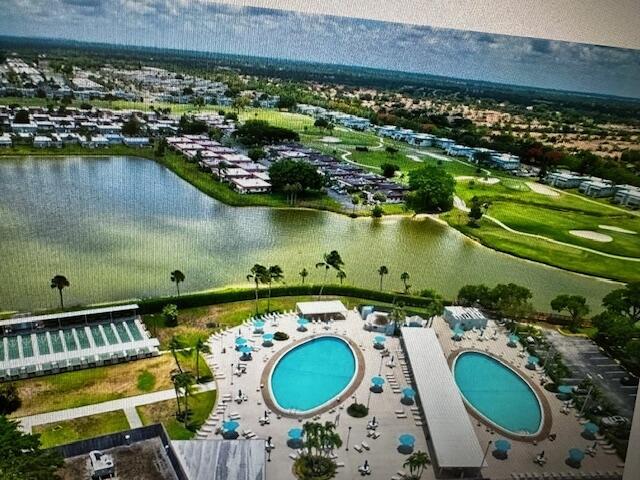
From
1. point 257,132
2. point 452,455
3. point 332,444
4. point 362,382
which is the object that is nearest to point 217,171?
point 257,132

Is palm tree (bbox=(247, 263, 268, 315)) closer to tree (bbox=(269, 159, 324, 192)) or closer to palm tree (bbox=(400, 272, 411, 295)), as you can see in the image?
tree (bbox=(269, 159, 324, 192))

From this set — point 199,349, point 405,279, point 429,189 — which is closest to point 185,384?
point 199,349

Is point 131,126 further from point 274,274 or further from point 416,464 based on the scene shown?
point 416,464

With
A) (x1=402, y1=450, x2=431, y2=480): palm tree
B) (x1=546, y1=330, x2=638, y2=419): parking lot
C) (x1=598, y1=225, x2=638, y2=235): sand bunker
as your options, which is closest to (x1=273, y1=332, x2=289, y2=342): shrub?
(x1=402, y1=450, x2=431, y2=480): palm tree

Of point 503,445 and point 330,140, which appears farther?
point 330,140

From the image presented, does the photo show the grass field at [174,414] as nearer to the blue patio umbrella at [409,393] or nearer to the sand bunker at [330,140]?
the blue patio umbrella at [409,393]

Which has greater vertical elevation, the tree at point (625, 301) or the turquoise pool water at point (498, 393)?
the tree at point (625, 301)

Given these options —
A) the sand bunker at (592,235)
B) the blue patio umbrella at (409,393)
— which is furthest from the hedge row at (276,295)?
the sand bunker at (592,235)
